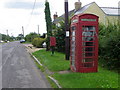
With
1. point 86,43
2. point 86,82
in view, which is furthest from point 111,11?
point 86,82

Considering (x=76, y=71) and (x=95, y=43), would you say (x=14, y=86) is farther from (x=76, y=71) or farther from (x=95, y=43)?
(x=95, y=43)

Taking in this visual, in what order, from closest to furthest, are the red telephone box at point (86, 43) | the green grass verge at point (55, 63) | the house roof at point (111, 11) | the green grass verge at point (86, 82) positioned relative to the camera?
1. the green grass verge at point (86, 82)
2. the red telephone box at point (86, 43)
3. the green grass verge at point (55, 63)
4. the house roof at point (111, 11)

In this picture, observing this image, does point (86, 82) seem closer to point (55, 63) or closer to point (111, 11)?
point (55, 63)

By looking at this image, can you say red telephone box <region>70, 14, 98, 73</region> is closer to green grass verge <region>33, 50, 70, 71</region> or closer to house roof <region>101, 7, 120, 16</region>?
green grass verge <region>33, 50, 70, 71</region>

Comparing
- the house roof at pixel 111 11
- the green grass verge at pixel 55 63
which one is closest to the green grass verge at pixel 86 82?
the green grass verge at pixel 55 63

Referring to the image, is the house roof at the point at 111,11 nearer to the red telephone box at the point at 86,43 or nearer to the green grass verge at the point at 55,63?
the green grass verge at the point at 55,63

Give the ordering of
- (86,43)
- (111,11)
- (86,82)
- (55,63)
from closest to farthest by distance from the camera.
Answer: (86,82), (86,43), (55,63), (111,11)

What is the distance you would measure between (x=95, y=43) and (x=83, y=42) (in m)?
0.57

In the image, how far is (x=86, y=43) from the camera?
9.07 metres

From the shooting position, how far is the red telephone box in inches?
349

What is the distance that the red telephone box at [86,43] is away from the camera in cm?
887

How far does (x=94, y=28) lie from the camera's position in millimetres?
8969

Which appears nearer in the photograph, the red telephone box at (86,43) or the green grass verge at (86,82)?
the green grass verge at (86,82)

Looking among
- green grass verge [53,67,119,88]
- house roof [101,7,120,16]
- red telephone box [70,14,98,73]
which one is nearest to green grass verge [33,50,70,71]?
red telephone box [70,14,98,73]
